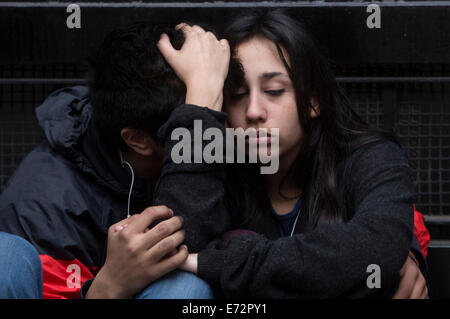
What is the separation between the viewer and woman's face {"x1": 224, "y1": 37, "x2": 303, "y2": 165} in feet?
7.10

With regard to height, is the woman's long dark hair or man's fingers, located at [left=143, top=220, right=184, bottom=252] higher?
the woman's long dark hair

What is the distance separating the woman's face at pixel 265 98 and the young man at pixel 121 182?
12 centimetres

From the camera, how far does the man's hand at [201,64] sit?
2.07m

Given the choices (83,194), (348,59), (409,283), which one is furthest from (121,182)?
(348,59)

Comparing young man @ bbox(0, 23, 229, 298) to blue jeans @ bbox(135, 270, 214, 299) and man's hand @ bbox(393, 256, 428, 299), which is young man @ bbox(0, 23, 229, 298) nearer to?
blue jeans @ bbox(135, 270, 214, 299)

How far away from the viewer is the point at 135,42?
2.25 m

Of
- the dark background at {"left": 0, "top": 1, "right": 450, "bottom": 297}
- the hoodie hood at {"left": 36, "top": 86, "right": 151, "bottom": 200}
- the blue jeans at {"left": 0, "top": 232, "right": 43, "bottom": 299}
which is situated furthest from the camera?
the dark background at {"left": 0, "top": 1, "right": 450, "bottom": 297}

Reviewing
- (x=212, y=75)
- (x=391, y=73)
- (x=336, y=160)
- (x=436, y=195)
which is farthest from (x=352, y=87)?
(x=212, y=75)

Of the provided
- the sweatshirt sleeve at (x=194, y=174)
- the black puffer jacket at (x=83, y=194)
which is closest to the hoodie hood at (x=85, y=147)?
the black puffer jacket at (x=83, y=194)

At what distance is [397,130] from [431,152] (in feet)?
0.93

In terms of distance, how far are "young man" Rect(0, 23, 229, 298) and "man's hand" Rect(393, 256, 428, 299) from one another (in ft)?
2.11

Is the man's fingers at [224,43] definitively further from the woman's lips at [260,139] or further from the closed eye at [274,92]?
the woman's lips at [260,139]

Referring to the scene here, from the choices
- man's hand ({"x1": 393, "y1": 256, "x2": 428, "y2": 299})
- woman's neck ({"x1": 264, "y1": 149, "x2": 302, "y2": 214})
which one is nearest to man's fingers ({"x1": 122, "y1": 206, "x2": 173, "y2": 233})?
woman's neck ({"x1": 264, "y1": 149, "x2": 302, "y2": 214})
